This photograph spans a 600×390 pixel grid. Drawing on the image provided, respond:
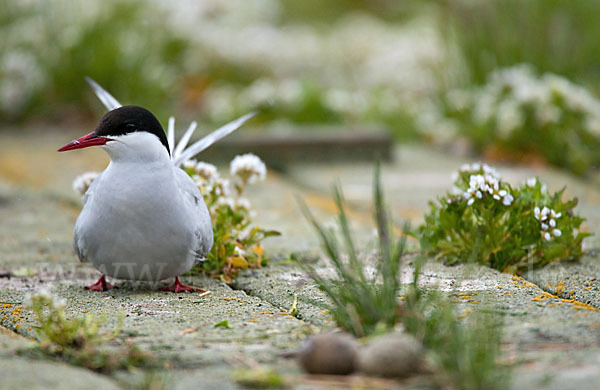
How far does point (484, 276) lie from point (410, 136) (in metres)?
4.68

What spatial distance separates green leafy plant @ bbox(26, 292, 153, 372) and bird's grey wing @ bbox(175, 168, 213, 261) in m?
0.63

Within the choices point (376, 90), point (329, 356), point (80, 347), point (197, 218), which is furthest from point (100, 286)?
point (376, 90)

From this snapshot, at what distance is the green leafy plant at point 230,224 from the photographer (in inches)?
118

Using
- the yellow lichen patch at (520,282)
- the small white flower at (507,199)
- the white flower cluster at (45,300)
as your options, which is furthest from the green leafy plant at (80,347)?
the small white flower at (507,199)

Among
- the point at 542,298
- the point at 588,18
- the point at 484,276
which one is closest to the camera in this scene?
the point at 542,298

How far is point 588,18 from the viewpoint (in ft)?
26.9

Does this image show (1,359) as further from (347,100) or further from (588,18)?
(588,18)

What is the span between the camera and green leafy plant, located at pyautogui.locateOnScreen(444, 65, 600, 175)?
5391 mm

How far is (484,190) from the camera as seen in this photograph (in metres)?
2.83

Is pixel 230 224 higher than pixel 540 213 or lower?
lower

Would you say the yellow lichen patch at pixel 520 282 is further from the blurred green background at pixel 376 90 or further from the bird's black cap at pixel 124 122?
the blurred green background at pixel 376 90

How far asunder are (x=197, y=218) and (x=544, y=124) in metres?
3.46

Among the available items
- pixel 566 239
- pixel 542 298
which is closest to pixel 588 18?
pixel 566 239

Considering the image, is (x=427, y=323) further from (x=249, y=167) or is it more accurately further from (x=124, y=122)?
(x=249, y=167)
